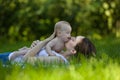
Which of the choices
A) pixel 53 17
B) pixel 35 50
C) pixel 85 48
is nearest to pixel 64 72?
pixel 85 48

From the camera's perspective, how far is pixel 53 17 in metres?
12.1

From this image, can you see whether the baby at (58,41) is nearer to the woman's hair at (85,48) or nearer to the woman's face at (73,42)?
the woman's face at (73,42)

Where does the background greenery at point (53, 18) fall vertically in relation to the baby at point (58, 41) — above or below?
above

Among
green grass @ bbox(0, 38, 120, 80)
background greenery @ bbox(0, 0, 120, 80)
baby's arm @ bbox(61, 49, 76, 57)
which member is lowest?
green grass @ bbox(0, 38, 120, 80)

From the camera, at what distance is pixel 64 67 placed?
14.9 ft

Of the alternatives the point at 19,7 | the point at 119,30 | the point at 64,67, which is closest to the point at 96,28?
the point at 119,30

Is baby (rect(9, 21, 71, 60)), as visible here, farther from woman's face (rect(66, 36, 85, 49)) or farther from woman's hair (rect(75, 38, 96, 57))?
woman's hair (rect(75, 38, 96, 57))

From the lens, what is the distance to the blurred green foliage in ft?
38.7

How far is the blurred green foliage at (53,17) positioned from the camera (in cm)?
1180

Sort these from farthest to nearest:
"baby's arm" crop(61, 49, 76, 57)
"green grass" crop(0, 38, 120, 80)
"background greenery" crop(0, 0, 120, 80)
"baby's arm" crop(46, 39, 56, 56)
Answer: "background greenery" crop(0, 0, 120, 80) → "baby's arm" crop(46, 39, 56, 56) → "baby's arm" crop(61, 49, 76, 57) → "green grass" crop(0, 38, 120, 80)

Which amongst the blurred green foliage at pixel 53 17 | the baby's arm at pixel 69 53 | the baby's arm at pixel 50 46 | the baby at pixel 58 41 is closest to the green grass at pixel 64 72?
the baby's arm at pixel 69 53

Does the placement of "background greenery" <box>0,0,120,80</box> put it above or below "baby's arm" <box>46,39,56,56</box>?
above

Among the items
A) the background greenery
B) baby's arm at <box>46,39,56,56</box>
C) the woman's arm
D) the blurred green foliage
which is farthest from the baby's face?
the blurred green foliage

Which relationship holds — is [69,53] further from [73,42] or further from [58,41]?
[58,41]
